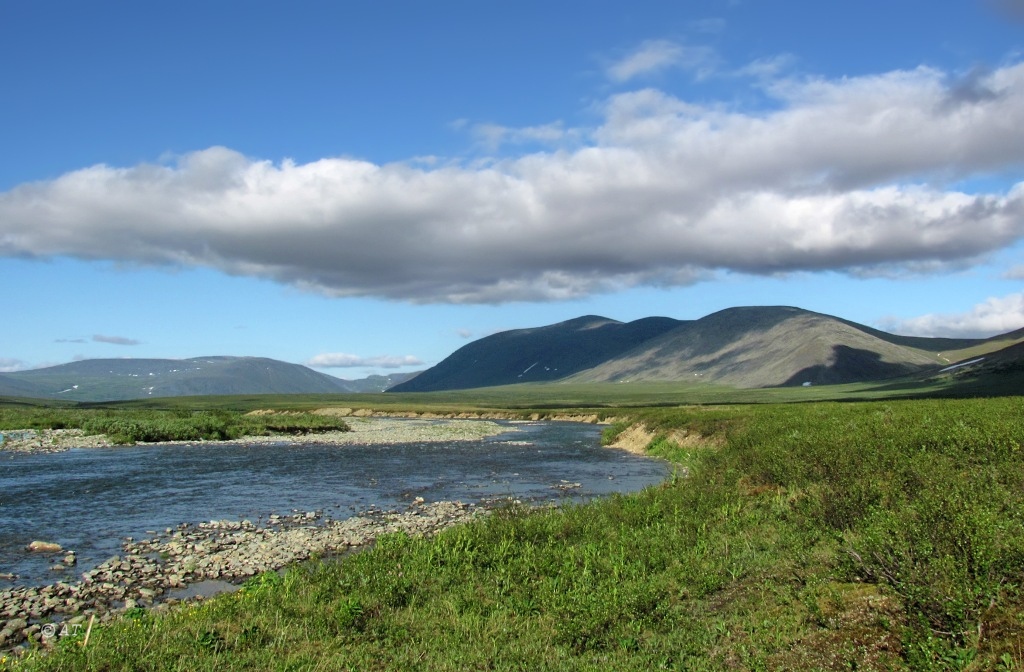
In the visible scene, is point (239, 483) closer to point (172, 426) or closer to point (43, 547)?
point (43, 547)

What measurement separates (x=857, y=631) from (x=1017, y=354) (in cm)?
21543

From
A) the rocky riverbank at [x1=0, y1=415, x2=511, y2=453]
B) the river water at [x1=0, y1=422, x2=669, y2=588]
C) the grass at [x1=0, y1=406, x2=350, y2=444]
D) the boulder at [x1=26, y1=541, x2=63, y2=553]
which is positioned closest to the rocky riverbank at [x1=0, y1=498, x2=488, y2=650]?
the boulder at [x1=26, y1=541, x2=63, y2=553]

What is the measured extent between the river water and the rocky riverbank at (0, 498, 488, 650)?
4.01 ft

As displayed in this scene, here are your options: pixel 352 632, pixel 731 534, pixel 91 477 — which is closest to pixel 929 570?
pixel 731 534

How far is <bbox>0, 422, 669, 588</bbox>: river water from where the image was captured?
80.1 ft

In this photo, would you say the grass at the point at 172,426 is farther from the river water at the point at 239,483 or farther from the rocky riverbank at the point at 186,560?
the rocky riverbank at the point at 186,560

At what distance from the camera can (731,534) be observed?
1628 cm

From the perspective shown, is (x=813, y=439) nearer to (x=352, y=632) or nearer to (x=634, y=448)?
(x=352, y=632)

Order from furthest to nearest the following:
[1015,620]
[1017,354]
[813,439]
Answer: [1017,354] → [813,439] → [1015,620]

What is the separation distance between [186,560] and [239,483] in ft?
59.8

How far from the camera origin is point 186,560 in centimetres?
1938

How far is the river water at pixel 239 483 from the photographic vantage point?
80.1ft

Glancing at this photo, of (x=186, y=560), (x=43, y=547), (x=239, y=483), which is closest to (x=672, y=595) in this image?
(x=186, y=560)

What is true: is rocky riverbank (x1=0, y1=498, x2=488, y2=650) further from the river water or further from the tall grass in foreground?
the tall grass in foreground
